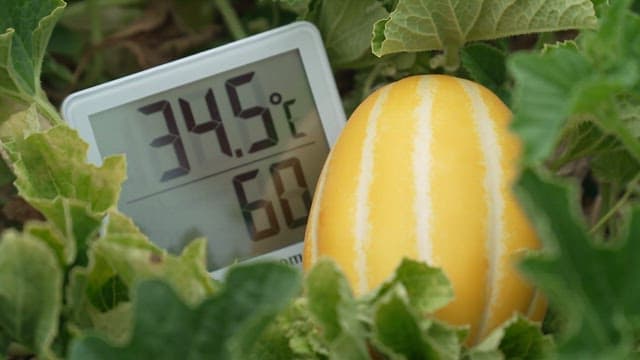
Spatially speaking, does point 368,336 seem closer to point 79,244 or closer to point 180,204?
point 79,244

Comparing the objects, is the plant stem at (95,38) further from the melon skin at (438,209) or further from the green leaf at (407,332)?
the green leaf at (407,332)

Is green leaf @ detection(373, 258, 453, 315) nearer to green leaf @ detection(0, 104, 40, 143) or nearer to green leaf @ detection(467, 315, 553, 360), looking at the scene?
green leaf @ detection(467, 315, 553, 360)

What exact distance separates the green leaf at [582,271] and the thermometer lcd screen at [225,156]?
43 centimetres

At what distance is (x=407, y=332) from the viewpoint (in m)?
0.76

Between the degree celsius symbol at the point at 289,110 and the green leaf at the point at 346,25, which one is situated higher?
the green leaf at the point at 346,25

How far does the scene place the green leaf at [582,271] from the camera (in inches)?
25.9

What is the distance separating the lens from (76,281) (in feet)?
2.55

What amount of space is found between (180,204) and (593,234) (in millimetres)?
371

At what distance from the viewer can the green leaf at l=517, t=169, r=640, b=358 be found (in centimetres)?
66

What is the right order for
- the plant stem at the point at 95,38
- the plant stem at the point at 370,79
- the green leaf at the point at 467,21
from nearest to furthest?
the green leaf at the point at 467,21
the plant stem at the point at 370,79
the plant stem at the point at 95,38

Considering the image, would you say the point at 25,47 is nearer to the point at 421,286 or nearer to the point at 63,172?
the point at 63,172

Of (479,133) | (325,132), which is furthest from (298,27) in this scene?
(479,133)

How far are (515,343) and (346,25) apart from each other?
408 mm

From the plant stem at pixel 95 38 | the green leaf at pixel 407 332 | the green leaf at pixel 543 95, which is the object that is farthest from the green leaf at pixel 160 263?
the plant stem at pixel 95 38
